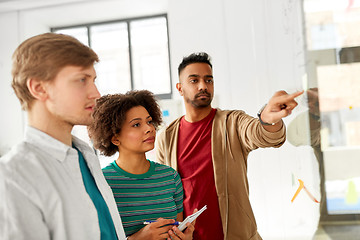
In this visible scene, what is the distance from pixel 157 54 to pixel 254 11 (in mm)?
1611

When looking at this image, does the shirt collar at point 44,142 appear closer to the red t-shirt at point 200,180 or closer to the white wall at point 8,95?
the red t-shirt at point 200,180

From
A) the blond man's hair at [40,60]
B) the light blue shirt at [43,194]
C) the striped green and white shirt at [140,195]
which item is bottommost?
the striped green and white shirt at [140,195]

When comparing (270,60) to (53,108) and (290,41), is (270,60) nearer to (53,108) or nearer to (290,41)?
(290,41)

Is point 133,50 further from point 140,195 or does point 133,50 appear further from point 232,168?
point 140,195

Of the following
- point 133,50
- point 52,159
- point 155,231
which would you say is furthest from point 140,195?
point 133,50

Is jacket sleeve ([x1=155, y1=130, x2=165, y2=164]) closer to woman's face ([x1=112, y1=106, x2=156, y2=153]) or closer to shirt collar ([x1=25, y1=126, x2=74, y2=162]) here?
woman's face ([x1=112, y1=106, x2=156, y2=153])

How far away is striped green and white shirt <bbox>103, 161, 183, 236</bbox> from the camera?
127 cm

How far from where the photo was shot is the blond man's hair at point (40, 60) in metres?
0.81

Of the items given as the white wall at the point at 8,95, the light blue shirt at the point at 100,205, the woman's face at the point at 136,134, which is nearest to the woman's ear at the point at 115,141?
the woman's face at the point at 136,134

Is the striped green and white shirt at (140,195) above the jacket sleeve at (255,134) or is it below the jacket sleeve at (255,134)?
below

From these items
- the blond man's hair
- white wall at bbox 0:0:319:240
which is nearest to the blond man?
the blond man's hair

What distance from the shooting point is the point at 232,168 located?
1.68 m

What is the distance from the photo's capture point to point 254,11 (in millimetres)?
3117

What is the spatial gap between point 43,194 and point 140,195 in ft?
1.89
